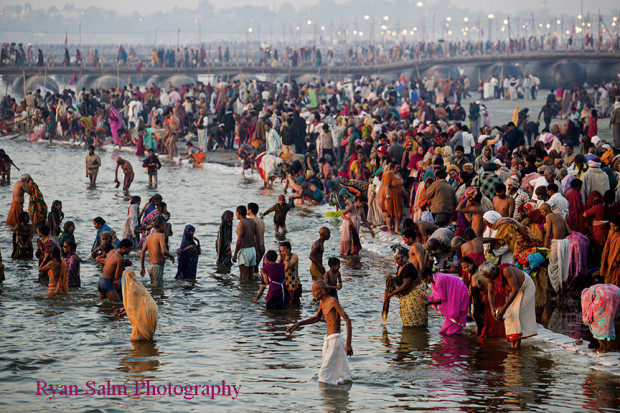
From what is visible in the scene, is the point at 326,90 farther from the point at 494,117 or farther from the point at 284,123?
the point at 284,123

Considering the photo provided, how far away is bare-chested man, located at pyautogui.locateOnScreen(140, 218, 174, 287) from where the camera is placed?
1208 centimetres

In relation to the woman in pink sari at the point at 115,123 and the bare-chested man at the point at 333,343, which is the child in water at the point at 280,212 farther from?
the woman in pink sari at the point at 115,123

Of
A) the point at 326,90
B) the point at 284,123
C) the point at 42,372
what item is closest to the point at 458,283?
the point at 42,372

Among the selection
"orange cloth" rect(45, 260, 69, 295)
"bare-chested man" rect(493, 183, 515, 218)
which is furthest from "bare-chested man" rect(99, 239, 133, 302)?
"bare-chested man" rect(493, 183, 515, 218)

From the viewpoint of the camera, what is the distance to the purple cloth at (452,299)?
1002 centimetres

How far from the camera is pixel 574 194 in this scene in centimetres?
1238

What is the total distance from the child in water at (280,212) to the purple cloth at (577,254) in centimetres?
573

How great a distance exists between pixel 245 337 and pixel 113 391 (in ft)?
7.31

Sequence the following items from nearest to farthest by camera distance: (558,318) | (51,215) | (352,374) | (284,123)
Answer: (352,374) < (558,318) < (51,215) < (284,123)

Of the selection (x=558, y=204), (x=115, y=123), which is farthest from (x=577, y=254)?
(x=115, y=123)

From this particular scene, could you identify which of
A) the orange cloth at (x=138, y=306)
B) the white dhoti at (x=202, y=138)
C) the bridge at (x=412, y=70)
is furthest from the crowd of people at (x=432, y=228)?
the bridge at (x=412, y=70)

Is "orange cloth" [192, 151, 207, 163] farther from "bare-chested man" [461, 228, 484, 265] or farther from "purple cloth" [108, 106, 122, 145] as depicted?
"bare-chested man" [461, 228, 484, 265]

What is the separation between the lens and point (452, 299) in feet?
33.0

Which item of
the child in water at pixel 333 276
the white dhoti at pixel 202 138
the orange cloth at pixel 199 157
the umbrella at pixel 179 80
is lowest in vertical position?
the child in water at pixel 333 276
